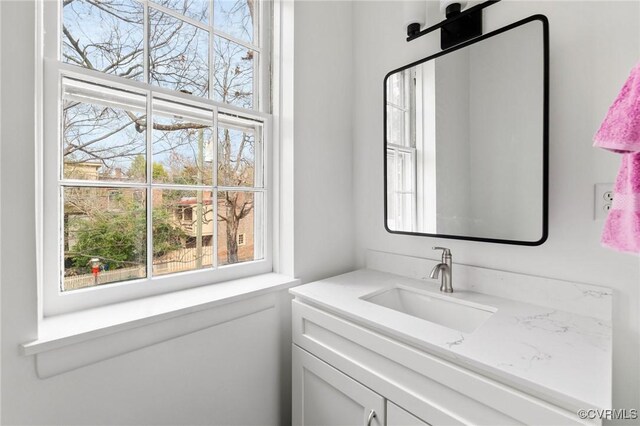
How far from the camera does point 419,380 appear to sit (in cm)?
79

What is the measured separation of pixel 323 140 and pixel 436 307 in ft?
2.88

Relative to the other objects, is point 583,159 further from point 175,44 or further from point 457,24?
point 175,44

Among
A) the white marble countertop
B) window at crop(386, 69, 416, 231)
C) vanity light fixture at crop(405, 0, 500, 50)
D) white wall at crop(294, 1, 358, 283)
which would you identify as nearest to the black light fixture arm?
vanity light fixture at crop(405, 0, 500, 50)

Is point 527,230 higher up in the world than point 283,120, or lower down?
lower down

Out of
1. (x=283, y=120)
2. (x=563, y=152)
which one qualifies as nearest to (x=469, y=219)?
(x=563, y=152)

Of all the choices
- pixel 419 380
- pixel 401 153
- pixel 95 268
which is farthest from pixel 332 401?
pixel 401 153

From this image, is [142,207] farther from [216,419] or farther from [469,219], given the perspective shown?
[469,219]

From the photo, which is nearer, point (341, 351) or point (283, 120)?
point (341, 351)

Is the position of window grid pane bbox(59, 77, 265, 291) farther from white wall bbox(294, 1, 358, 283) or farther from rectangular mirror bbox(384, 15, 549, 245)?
rectangular mirror bbox(384, 15, 549, 245)

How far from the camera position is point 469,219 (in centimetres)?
114

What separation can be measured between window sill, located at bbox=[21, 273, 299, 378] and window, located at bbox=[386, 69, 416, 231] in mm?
633

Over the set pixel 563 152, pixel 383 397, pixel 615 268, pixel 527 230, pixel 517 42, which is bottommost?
pixel 383 397

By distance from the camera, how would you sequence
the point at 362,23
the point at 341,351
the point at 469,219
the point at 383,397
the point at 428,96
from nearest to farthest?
the point at 383,397
the point at 341,351
the point at 469,219
the point at 428,96
the point at 362,23

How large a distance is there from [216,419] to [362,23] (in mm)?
1872
